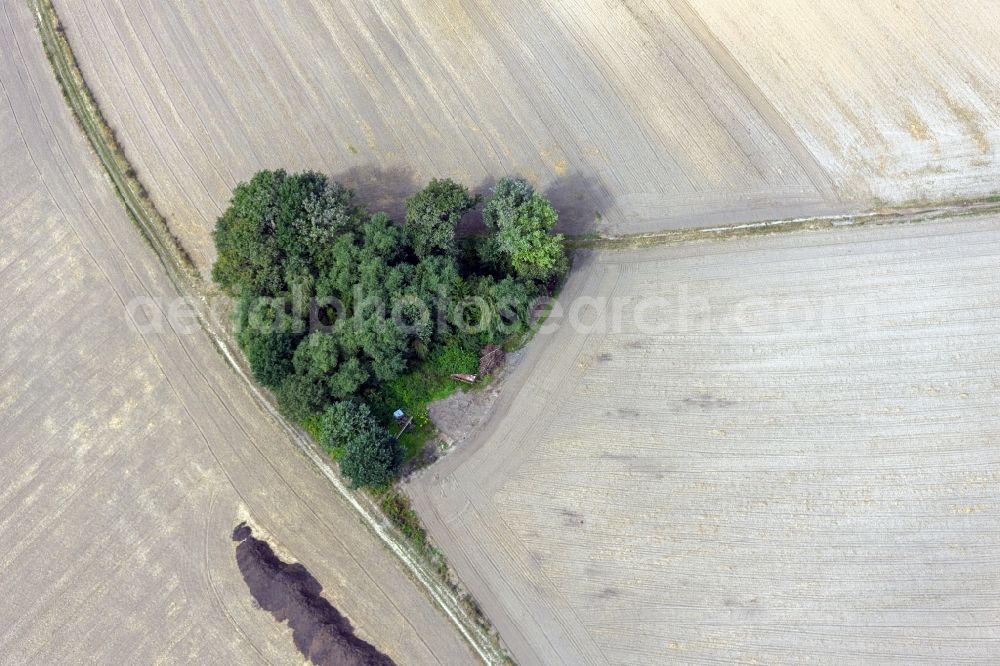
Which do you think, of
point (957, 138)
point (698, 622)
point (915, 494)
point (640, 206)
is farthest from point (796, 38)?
point (698, 622)

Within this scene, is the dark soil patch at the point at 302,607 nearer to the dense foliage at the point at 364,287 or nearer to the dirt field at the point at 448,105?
the dense foliage at the point at 364,287

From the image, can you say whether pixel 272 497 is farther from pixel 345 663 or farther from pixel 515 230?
pixel 515 230

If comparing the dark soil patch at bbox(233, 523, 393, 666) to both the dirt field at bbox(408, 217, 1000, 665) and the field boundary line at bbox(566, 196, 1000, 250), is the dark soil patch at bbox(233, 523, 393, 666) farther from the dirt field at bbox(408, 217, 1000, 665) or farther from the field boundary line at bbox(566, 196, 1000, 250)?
the field boundary line at bbox(566, 196, 1000, 250)

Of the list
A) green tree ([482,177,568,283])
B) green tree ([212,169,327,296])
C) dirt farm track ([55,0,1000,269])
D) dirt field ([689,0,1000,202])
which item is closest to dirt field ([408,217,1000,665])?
green tree ([482,177,568,283])

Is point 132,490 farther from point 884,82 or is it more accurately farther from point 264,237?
point 884,82

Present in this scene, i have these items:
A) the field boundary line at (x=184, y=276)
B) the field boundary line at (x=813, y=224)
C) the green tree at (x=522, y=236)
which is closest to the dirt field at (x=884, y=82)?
the field boundary line at (x=813, y=224)
